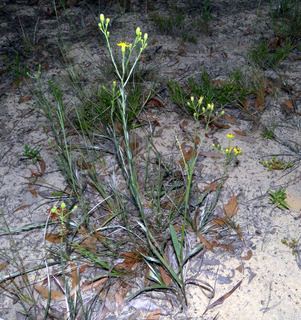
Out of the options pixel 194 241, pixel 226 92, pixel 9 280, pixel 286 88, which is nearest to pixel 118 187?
pixel 194 241

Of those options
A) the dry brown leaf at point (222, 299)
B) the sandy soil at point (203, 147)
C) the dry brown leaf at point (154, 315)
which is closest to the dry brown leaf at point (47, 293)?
the sandy soil at point (203, 147)

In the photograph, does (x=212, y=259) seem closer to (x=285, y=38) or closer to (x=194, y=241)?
(x=194, y=241)

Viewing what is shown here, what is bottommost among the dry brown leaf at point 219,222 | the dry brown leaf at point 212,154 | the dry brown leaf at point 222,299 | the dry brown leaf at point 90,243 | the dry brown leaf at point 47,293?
the dry brown leaf at point 47,293

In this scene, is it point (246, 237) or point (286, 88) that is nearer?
point (246, 237)

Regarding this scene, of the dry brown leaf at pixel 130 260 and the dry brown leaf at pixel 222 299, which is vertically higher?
the dry brown leaf at pixel 130 260

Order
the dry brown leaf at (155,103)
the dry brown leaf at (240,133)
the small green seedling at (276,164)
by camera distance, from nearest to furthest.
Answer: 1. the small green seedling at (276,164)
2. the dry brown leaf at (240,133)
3. the dry brown leaf at (155,103)

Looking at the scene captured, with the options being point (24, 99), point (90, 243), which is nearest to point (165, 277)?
point (90, 243)

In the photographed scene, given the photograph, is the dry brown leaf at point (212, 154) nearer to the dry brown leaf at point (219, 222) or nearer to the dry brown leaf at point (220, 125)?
the dry brown leaf at point (220, 125)

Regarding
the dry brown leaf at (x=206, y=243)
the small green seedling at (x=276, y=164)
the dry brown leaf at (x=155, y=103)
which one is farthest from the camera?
the dry brown leaf at (x=155, y=103)
